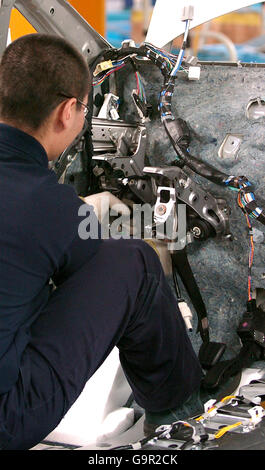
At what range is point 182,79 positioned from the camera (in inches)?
77.4

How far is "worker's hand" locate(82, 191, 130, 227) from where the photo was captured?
Result: 6.68 ft

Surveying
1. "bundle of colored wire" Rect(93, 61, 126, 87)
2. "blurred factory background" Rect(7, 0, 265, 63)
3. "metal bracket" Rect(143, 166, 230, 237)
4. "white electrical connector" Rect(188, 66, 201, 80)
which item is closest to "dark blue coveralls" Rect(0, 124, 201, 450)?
"metal bracket" Rect(143, 166, 230, 237)

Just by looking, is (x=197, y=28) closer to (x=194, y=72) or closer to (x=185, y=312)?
(x=194, y=72)

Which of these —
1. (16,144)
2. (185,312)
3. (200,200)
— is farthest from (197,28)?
(16,144)

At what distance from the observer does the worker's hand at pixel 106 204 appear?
204 cm

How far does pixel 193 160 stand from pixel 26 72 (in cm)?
71

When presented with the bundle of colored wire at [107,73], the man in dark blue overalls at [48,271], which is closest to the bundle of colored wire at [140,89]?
the bundle of colored wire at [107,73]

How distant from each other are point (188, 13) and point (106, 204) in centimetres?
66

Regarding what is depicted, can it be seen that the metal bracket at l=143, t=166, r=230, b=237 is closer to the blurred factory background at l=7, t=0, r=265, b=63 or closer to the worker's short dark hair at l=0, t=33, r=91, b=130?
the worker's short dark hair at l=0, t=33, r=91, b=130

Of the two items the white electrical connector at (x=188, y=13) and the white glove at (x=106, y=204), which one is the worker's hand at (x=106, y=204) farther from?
the white electrical connector at (x=188, y=13)

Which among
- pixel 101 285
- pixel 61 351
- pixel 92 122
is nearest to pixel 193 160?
pixel 92 122

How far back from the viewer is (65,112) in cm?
133

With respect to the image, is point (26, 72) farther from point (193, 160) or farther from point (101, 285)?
point (193, 160)

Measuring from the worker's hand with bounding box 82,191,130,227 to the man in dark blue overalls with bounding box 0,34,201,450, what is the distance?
0.59m
